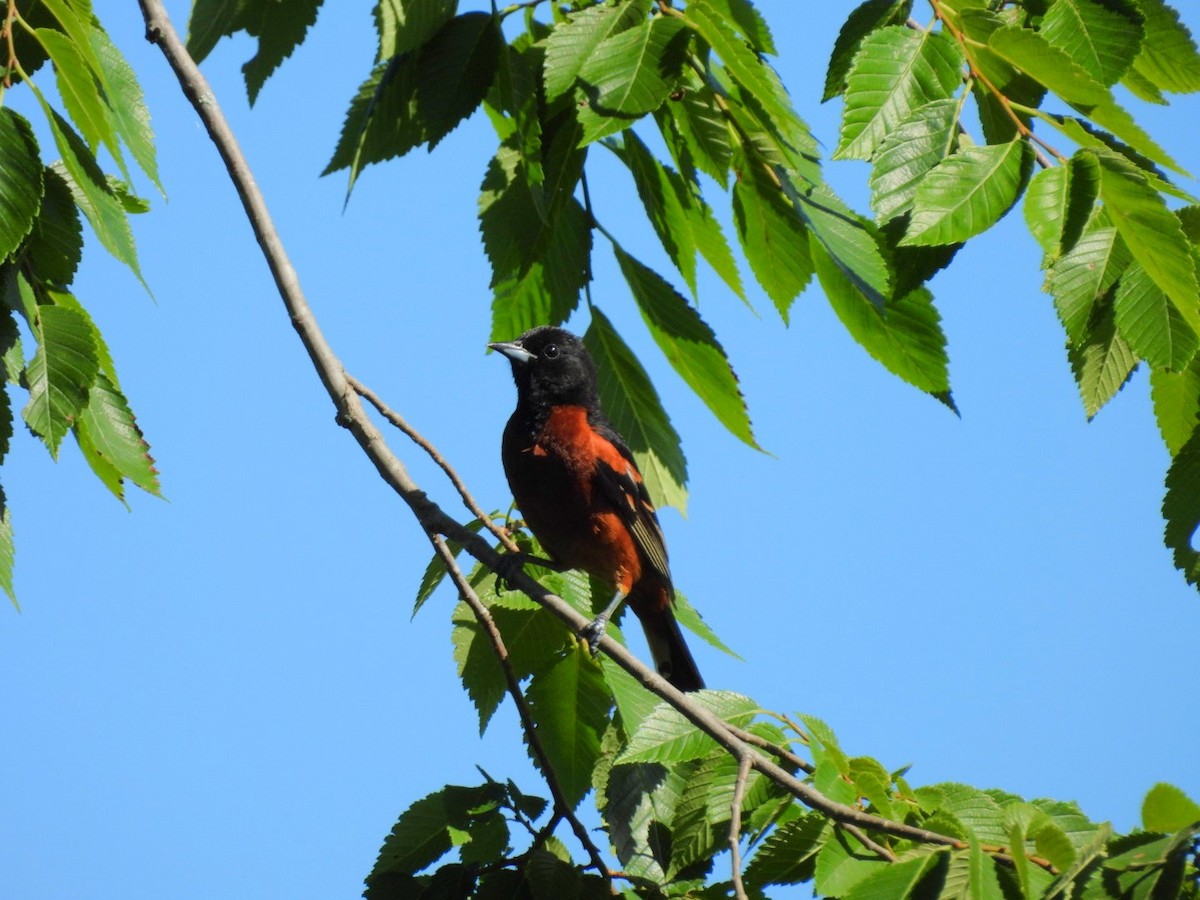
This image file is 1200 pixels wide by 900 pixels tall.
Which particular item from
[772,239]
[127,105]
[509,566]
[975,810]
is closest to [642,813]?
[509,566]

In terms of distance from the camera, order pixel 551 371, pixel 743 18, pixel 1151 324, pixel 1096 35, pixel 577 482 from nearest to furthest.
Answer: pixel 1151 324
pixel 1096 35
pixel 743 18
pixel 577 482
pixel 551 371

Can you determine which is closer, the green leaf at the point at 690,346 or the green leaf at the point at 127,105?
the green leaf at the point at 127,105

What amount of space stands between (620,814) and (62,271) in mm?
1873

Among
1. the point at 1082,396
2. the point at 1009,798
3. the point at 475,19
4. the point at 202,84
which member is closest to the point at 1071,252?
the point at 1082,396

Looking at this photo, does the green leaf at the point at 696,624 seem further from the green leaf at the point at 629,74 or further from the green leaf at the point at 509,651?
the green leaf at the point at 629,74

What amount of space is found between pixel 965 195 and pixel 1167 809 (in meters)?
1.13

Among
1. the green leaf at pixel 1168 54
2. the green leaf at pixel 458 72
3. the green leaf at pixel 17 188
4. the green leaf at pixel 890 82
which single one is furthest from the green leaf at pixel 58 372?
the green leaf at pixel 1168 54

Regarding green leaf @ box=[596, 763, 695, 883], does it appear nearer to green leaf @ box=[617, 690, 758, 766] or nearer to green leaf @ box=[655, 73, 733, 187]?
green leaf @ box=[617, 690, 758, 766]

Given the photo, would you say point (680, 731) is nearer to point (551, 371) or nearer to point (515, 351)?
point (515, 351)

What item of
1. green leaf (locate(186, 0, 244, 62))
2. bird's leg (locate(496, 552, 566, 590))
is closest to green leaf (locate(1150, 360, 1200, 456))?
bird's leg (locate(496, 552, 566, 590))

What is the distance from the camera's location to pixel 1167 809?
2.10m

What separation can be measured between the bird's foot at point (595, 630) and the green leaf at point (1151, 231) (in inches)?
60.2

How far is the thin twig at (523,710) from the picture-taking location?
9.14 feet

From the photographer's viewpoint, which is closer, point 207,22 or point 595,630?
point 595,630
